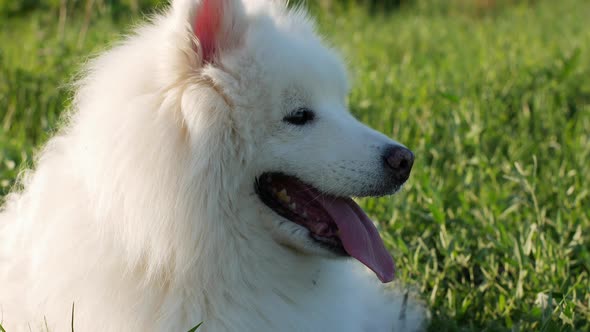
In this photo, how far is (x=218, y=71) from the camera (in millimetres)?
2432

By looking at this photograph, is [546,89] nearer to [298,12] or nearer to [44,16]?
[298,12]

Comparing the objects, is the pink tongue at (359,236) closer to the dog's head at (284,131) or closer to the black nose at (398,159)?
the dog's head at (284,131)

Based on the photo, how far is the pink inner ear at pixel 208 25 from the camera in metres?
2.42

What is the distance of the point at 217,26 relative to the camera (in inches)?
98.0

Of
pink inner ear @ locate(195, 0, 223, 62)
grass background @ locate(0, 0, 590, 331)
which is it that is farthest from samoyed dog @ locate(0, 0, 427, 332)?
grass background @ locate(0, 0, 590, 331)

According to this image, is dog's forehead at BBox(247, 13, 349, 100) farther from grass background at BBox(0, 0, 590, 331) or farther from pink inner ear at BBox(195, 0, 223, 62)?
grass background at BBox(0, 0, 590, 331)

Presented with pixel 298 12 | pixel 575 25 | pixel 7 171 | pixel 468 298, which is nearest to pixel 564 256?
pixel 468 298

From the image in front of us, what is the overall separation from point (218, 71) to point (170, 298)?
89 cm

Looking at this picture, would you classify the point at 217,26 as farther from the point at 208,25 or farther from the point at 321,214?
the point at 321,214

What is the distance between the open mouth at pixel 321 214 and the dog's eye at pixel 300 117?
0.73ft

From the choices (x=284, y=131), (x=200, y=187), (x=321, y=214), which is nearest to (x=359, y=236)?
(x=321, y=214)

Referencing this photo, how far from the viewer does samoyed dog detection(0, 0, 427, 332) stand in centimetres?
241

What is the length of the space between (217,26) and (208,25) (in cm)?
4

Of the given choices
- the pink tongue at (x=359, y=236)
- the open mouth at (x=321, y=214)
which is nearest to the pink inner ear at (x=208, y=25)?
the open mouth at (x=321, y=214)
